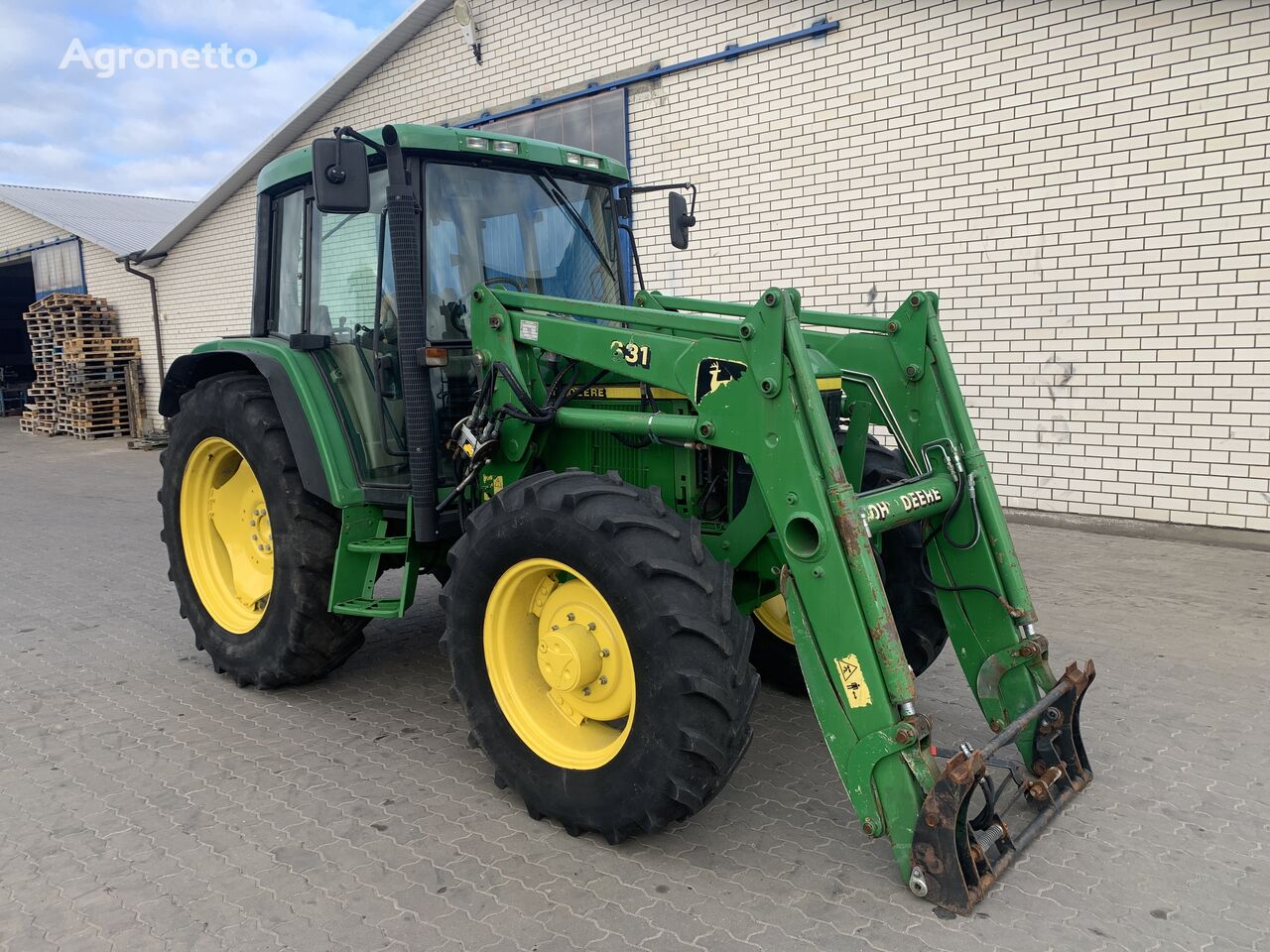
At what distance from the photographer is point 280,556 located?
4.29 meters

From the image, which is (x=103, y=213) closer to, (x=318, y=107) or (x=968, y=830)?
(x=318, y=107)

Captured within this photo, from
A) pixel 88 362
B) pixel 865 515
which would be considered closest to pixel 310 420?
A: pixel 865 515

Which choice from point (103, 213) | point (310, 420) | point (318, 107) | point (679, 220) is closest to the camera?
point (310, 420)

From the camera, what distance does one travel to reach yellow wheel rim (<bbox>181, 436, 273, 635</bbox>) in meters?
4.82

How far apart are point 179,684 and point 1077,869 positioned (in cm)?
397

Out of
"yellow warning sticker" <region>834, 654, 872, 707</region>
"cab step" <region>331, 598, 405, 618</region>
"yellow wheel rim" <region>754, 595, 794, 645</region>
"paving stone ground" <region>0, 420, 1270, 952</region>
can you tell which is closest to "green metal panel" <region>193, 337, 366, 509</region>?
"cab step" <region>331, 598, 405, 618</region>

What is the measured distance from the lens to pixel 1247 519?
6.73 m

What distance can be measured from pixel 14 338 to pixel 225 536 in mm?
28592

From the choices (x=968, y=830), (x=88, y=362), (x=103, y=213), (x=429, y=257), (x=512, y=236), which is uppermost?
(x=103, y=213)

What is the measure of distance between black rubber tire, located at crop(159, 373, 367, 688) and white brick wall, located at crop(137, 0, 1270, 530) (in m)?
5.50

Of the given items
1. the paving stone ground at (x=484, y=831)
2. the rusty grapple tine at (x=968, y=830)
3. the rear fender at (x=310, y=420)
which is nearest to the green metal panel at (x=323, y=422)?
the rear fender at (x=310, y=420)

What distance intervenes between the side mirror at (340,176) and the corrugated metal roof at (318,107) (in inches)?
343

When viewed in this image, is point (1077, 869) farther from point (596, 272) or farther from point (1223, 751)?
point (596, 272)

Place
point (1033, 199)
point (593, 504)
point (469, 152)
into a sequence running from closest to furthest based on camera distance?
point (593, 504)
point (469, 152)
point (1033, 199)
